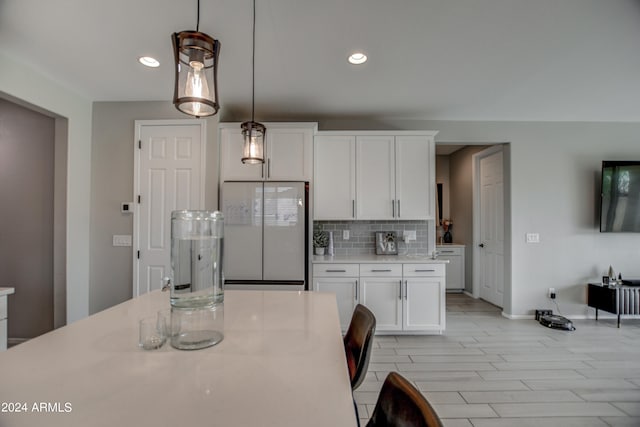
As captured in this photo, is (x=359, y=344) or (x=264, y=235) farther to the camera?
(x=264, y=235)

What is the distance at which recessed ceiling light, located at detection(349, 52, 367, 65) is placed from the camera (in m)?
2.36

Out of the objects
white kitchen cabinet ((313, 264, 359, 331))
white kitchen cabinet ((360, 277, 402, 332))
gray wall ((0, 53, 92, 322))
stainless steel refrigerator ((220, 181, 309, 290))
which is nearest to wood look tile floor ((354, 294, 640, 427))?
white kitchen cabinet ((360, 277, 402, 332))

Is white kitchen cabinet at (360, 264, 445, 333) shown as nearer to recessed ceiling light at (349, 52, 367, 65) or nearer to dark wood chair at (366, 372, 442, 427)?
recessed ceiling light at (349, 52, 367, 65)

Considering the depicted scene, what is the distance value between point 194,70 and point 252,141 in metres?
0.76

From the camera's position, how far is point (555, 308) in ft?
12.8

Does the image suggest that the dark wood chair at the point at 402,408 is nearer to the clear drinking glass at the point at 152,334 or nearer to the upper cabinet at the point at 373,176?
the clear drinking glass at the point at 152,334

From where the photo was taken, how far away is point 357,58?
7.95 feet

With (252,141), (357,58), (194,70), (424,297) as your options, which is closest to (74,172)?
(252,141)

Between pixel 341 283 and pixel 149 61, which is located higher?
pixel 149 61

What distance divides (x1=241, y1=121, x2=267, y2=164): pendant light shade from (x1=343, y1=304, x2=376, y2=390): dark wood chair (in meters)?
1.17

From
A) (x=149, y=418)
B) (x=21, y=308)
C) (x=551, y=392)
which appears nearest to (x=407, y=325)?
(x=551, y=392)

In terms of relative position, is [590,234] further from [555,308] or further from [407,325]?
[407,325]

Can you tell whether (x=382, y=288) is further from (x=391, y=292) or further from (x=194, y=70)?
(x=194, y=70)

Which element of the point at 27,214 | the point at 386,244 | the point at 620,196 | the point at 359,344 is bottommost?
the point at 359,344
